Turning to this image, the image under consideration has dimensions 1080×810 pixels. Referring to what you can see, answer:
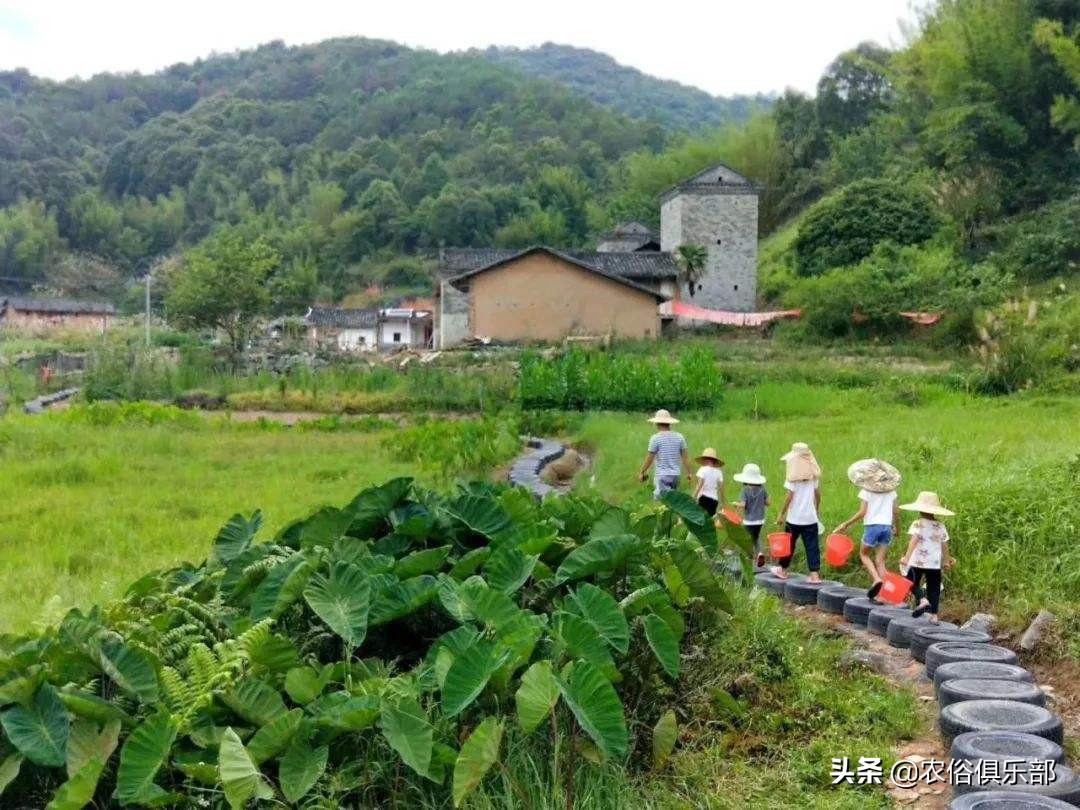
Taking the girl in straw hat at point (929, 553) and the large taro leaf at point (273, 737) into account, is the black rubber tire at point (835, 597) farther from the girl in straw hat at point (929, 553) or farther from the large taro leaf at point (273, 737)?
the large taro leaf at point (273, 737)

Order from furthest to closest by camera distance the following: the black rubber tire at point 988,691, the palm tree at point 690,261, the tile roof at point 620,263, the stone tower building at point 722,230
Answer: the stone tower building at point 722,230
the palm tree at point 690,261
the tile roof at point 620,263
the black rubber tire at point 988,691

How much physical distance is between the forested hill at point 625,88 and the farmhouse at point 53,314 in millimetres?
65122

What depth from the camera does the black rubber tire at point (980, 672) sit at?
4703 millimetres

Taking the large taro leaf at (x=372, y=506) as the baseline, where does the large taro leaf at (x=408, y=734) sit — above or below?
below

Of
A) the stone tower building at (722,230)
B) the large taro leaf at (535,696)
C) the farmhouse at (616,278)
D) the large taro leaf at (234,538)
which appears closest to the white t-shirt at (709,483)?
the large taro leaf at (234,538)

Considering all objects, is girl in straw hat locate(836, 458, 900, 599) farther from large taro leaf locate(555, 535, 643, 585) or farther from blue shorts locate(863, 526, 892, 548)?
large taro leaf locate(555, 535, 643, 585)

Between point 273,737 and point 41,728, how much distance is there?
70cm

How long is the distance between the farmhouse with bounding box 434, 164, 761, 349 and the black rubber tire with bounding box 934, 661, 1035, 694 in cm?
2668

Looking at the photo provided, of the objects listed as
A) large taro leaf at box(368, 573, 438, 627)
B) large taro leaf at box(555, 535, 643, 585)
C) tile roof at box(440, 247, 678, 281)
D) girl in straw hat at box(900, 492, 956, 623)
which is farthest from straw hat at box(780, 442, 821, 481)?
tile roof at box(440, 247, 678, 281)

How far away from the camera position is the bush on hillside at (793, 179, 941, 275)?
3609cm

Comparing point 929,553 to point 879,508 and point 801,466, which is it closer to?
point 879,508

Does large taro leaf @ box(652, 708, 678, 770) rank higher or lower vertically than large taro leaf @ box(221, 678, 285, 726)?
lower

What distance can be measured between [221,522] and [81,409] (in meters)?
10.4

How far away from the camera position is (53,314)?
58.7 meters
